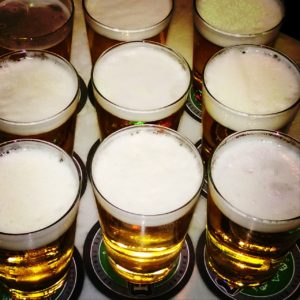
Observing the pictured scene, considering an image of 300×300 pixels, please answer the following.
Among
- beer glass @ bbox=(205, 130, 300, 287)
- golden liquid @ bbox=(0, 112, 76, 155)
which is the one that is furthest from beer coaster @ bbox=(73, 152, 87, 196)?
beer glass @ bbox=(205, 130, 300, 287)

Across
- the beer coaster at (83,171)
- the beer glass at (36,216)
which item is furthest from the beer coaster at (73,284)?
the beer coaster at (83,171)

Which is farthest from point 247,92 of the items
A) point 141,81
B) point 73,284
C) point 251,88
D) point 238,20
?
point 73,284

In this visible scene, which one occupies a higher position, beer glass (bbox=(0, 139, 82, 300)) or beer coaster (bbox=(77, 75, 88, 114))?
beer glass (bbox=(0, 139, 82, 300))

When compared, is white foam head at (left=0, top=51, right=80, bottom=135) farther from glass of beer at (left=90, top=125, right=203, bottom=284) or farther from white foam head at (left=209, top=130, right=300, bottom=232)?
white foam head at (left=209, top=130, right=300, bottom=232)

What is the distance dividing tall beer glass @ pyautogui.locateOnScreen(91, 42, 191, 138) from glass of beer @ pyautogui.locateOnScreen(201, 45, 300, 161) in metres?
0.10

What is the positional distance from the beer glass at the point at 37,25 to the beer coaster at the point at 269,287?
85 centimetres

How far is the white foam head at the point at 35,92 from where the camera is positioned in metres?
1.29

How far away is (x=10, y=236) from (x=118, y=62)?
28.2 inches

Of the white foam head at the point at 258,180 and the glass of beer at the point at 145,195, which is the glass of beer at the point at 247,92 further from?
the glass of beer at the point at 145,195

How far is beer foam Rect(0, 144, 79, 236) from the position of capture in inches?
43.3

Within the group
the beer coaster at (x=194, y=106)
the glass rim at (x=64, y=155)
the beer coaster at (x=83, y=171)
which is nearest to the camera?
the glass rim at (x=64, y=155)

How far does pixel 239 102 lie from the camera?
4.67ft

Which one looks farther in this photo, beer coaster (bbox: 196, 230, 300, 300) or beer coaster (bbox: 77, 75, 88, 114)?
beer coaster (bbox: 77, 75, 88, 114)

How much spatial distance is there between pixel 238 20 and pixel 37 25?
726 millimetres
